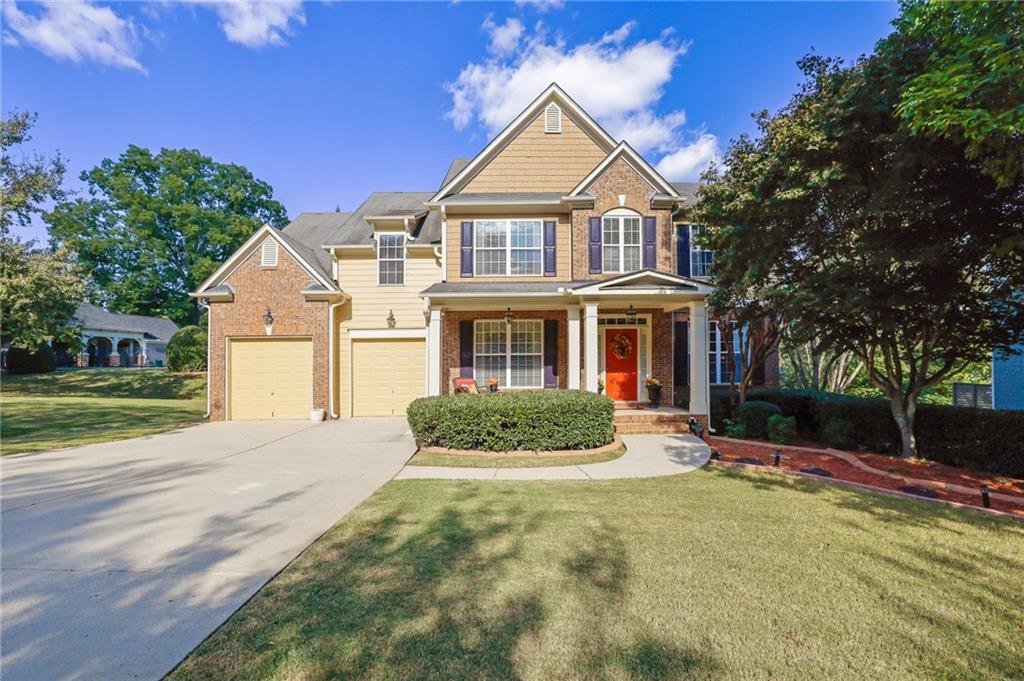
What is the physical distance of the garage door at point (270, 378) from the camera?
12.4 m

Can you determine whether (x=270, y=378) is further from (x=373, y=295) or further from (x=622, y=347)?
(x=622, y=347)

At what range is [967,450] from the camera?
23.8 ft

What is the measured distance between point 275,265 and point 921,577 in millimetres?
14498

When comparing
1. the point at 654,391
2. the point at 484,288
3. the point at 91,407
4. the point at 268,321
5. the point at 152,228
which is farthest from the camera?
the point at 152,228

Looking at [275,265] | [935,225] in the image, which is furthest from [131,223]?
[935,225]

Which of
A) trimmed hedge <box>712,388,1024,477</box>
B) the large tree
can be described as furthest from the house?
the large tree

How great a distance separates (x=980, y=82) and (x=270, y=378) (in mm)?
15014

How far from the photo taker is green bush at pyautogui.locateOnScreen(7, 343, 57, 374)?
2162 cm

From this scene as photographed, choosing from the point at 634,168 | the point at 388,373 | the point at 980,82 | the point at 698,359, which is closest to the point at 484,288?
the point at 388,373

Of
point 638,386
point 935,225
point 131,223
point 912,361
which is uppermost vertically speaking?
point 131,223

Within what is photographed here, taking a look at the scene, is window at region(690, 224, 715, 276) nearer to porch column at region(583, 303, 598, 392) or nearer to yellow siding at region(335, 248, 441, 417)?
porch column at region(583, 303, 598, 392)

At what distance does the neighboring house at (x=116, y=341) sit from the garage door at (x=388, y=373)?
31.4m

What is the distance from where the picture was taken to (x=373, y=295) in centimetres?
1314

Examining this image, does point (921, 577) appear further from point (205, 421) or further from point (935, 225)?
point (205, 421)
